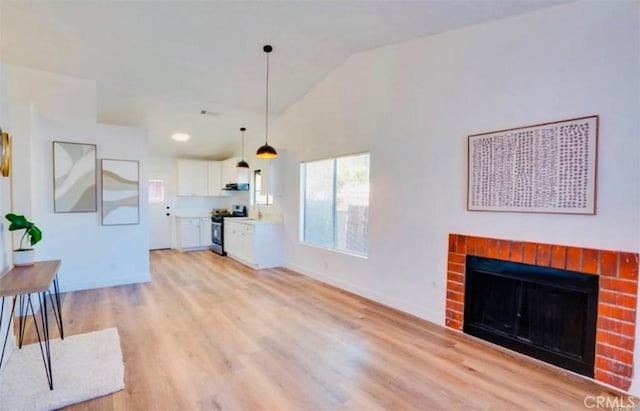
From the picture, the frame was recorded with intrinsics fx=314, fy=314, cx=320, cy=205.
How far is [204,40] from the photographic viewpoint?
3.78m

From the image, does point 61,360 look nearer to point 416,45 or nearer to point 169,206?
point 416,45

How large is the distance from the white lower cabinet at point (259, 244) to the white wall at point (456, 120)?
115 cm

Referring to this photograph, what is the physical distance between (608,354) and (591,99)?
195cm

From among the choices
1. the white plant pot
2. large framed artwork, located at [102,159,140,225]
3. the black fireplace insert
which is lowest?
the black fireplace insert

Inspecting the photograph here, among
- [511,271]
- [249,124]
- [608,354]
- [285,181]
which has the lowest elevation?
[608,354]

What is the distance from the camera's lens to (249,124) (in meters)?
6.60

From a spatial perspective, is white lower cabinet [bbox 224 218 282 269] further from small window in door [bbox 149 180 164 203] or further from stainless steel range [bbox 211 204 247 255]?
small window in door [bbox 149 180 164 203]

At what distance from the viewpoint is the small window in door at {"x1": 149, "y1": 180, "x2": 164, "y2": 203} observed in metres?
7.99

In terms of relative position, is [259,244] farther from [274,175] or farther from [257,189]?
[257,189]

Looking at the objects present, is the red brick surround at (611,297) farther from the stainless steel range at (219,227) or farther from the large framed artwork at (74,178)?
the stainless steel range at (219,227)

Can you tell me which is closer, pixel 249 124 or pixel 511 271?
pixel 511 271

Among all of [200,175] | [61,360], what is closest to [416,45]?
[61,360]

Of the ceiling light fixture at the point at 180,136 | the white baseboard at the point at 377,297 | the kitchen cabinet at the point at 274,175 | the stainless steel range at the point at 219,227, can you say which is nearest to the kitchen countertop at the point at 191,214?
the stainless steel range at the point at 219,227

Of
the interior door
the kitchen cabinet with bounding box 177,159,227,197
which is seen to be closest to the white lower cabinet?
the kitchen cabinet with bounding box 177,159,227,197
